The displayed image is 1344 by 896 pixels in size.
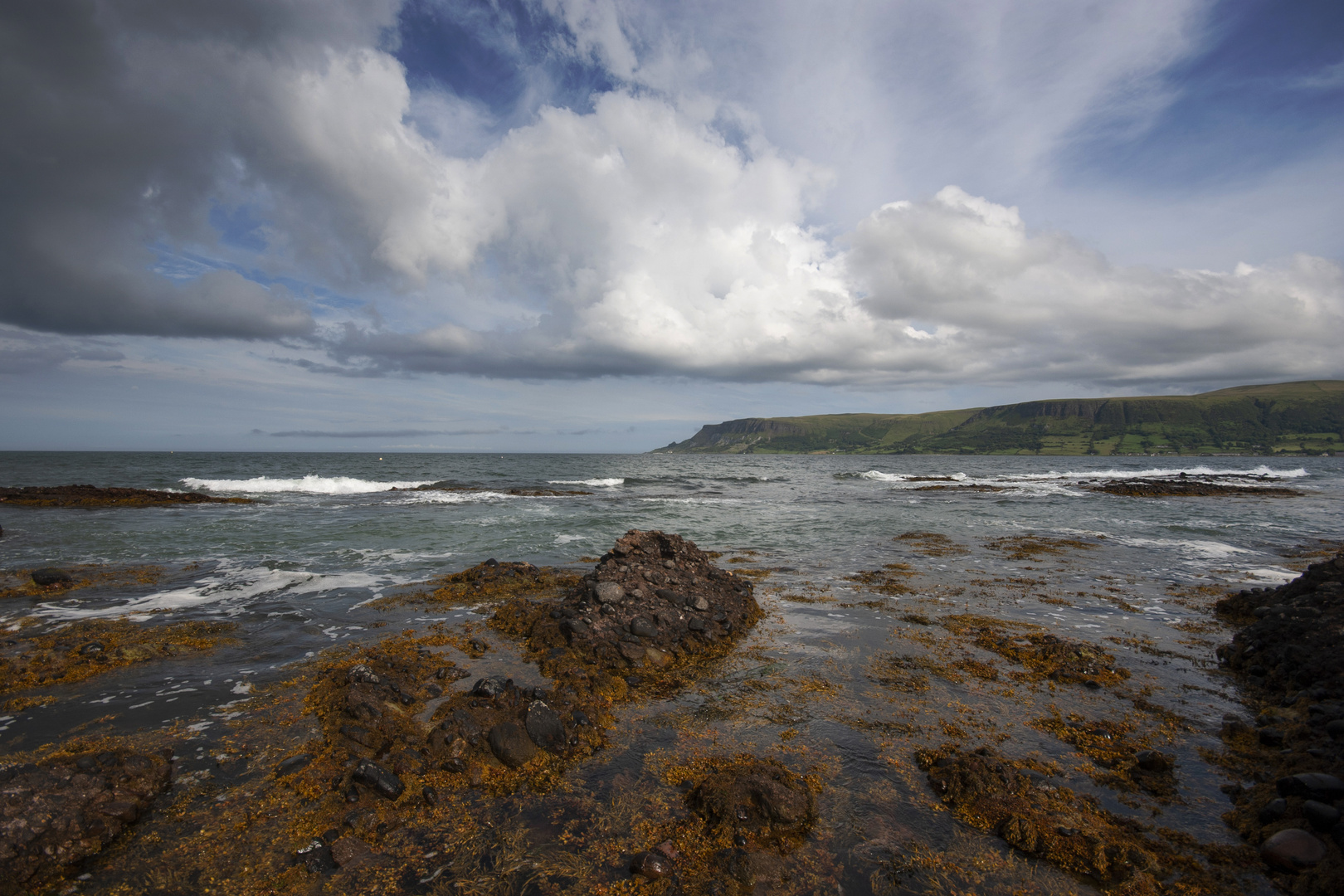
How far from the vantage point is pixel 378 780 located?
19.7ft

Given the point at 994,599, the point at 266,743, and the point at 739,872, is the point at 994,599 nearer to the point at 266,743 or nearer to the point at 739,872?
the point at 739,872

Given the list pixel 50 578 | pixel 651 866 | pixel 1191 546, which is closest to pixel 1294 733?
pixel 651 866

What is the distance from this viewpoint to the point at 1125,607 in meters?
14.0

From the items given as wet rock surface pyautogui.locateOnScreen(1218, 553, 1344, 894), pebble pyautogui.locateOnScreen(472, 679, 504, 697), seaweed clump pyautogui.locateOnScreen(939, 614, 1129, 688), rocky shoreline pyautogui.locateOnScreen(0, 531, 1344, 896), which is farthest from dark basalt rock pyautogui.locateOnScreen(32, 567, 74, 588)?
wet rock surface pyautogui.locateOnScreen(1218, 553, 1344, 894)

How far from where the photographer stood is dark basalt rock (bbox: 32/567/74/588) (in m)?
14.6

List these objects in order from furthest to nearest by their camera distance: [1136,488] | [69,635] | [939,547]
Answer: [1136,488] < [939,547] < [69,635]

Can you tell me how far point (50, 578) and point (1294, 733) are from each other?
27360 mm

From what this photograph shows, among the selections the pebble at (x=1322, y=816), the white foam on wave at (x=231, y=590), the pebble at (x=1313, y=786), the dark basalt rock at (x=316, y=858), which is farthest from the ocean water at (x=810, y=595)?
the dark basalt rock at (x=316, y=858)

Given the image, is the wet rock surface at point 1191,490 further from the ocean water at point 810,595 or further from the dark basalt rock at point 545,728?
the dark basalt rock at point 545,728

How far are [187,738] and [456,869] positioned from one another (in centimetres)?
501

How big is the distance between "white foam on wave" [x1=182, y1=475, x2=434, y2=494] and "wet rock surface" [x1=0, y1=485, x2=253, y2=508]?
9.43 metres

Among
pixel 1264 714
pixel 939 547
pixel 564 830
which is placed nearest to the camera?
pixel 564 830

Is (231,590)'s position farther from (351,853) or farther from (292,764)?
(351,853)

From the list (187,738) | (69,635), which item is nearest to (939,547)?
(187,738)
